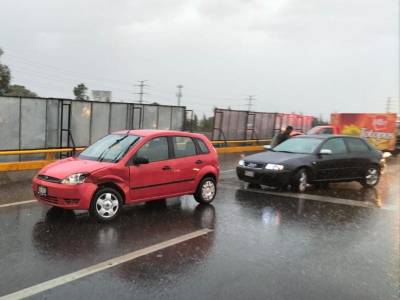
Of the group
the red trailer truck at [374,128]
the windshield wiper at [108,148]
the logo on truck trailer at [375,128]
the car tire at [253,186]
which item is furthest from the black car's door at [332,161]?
the logo on truck trailer at [375,128]

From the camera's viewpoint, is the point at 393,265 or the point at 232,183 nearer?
the point at 393,265

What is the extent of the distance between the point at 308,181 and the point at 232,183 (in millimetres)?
2014

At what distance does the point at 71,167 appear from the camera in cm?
768

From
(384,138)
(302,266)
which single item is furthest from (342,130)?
(302,266)

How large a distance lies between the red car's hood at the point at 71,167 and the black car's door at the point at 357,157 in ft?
25.5

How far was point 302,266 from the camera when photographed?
230 inches

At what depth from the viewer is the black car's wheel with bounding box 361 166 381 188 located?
13508 millimetres

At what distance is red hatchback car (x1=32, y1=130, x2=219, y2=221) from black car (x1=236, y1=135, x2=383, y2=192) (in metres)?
2.33

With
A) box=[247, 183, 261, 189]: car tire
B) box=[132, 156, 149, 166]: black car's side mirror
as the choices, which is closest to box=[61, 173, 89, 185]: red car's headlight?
box=[132, 156, 149, 166]: black car's side mirror

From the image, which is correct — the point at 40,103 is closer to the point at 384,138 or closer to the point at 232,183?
the point at 232,183

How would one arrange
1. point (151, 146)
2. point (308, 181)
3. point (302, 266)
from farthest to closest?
point (308, 181), point (151, 146), point (302, 266)

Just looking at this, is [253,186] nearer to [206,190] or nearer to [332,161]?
[332,161]

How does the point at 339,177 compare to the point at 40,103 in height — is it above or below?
below

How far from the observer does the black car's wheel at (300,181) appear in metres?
11.6
